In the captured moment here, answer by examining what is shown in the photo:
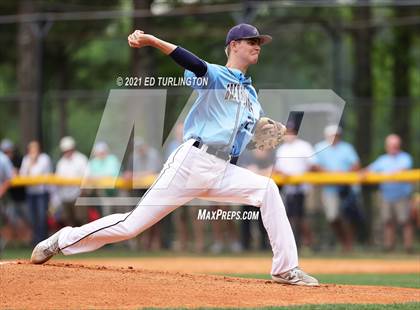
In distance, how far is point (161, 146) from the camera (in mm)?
19359

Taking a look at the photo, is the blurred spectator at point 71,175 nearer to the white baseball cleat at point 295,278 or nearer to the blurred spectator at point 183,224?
the blurred spectator at point 183,224

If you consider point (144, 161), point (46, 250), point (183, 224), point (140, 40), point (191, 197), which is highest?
point (140, 40)

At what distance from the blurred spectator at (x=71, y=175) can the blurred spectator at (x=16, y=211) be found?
2.57ft

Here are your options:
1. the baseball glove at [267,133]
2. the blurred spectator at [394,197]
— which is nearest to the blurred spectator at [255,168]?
the blurred spectator at [394,197]

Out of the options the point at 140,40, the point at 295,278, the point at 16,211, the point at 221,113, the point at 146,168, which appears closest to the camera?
the point at 140,40

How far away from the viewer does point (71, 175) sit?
63.0 ft

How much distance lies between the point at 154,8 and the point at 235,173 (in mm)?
15547

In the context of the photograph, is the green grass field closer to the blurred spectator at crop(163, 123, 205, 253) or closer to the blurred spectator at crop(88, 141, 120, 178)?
the blurred spectator at crop(163, 123, 205, 253)

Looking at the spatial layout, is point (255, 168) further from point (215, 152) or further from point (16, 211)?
point (215, 152)

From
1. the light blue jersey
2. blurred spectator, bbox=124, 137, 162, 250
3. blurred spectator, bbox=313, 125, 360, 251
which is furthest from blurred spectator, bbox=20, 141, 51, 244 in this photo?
the light blue jersey

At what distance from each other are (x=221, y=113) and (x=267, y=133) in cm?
66

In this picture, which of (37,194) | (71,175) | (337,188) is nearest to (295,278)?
(337,188)

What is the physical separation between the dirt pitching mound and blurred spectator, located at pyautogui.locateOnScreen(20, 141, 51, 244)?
1015 cm

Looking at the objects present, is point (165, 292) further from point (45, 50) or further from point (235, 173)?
point (45, 50)
